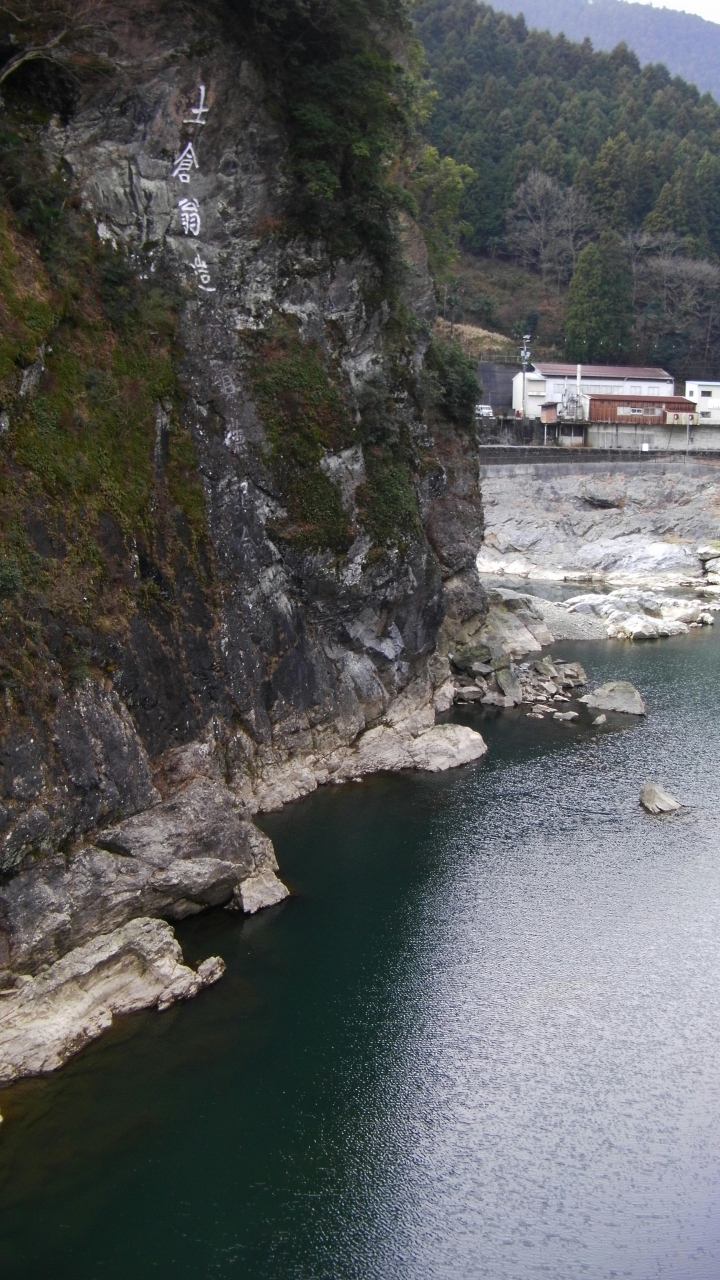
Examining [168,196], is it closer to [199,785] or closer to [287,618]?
[287,618]

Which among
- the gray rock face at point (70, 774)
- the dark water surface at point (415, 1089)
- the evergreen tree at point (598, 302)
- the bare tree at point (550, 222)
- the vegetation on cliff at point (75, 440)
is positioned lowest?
the dark water surface at point (415, 1089)

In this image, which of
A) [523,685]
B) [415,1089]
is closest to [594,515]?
[523,685]

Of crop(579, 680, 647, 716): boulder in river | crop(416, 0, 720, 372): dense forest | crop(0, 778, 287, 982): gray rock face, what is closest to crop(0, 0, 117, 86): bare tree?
crop(0, 778, 287, 982): gray rock face

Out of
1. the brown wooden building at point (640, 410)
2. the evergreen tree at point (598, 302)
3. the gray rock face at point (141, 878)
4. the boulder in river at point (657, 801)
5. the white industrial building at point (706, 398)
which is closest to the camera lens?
the gray rock face at point (141, 878)

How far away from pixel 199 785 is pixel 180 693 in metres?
2.77

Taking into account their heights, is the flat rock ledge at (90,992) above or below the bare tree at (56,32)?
below

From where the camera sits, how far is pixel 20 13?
21.9 meters

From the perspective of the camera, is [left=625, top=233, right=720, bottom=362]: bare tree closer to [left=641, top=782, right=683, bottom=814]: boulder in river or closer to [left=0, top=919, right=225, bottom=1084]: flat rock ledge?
[left=641, top=782, right=683, bottom=814]: boulder in river

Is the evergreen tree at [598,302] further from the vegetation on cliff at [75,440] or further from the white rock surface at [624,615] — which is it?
the vegetation on cliff at [75,440]

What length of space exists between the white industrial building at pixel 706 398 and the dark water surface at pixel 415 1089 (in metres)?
57.0

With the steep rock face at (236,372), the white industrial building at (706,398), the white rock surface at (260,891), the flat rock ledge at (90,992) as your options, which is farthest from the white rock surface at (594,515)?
the flat rock ledge at (90,992)

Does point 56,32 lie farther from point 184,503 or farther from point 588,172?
point 588,172

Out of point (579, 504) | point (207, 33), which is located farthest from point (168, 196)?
point (579, 504)

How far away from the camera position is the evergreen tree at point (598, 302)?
80.8 metres
